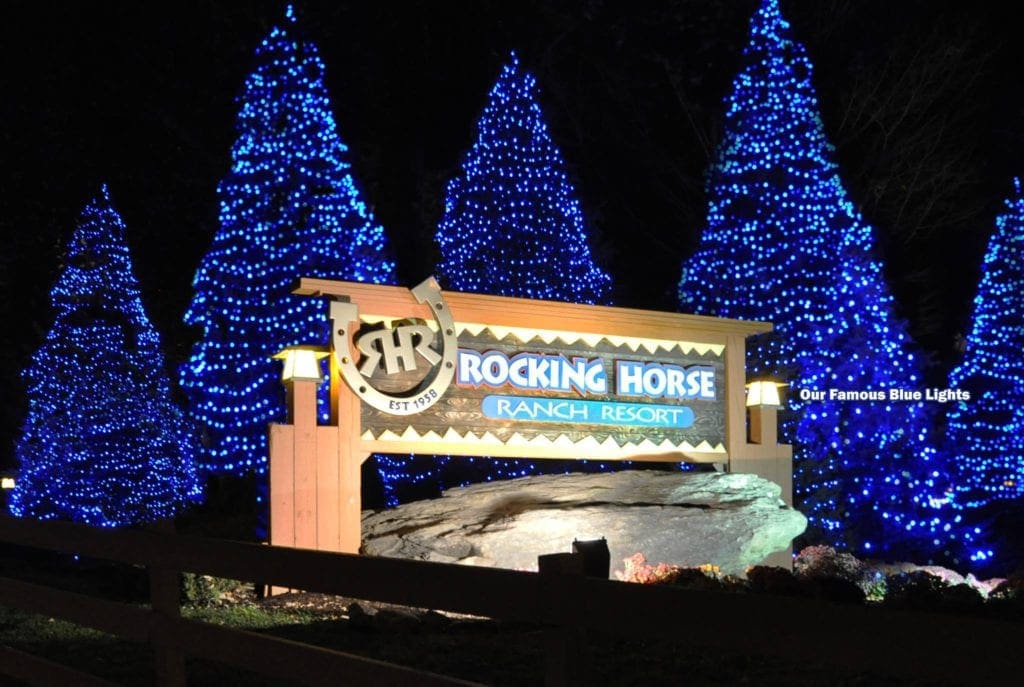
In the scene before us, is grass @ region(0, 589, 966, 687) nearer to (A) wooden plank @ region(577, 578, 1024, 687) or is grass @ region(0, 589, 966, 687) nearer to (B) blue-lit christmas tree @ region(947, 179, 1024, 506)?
(A) wooden plank @ region(577, 578, 1024, 687)

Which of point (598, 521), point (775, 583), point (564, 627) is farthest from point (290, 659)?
point (598, 521)

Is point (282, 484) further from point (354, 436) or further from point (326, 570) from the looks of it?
point (326, 570)

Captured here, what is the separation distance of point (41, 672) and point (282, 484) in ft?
18.9

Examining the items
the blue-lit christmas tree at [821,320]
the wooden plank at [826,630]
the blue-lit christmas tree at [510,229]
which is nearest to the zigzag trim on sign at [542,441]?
the blue-lit christmas tree at [821,320]

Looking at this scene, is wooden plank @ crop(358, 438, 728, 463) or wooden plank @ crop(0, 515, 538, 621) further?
wooden plank @ crop(358, 438, 728, 463)

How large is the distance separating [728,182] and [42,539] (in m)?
15.2

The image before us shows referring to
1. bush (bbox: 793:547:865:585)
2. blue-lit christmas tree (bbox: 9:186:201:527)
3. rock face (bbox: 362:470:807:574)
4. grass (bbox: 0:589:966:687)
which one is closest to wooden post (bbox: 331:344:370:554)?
rock face (bbox: 362:470:807:574)

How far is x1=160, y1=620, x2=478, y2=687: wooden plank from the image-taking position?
3793 millimetres

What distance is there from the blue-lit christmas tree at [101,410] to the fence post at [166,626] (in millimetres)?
14755

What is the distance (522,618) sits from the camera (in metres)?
3.47

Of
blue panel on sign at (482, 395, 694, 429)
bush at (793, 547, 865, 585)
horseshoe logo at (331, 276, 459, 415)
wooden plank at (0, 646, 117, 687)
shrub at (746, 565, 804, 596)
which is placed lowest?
bush at (793, 547, 865, 585)

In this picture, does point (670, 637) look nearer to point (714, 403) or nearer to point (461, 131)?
point (714, 403)

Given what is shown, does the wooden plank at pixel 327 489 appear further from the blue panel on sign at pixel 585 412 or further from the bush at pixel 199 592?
the blue panel on sign at pixel 585 412

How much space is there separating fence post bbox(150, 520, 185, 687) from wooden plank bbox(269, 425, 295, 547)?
20.5 ft
